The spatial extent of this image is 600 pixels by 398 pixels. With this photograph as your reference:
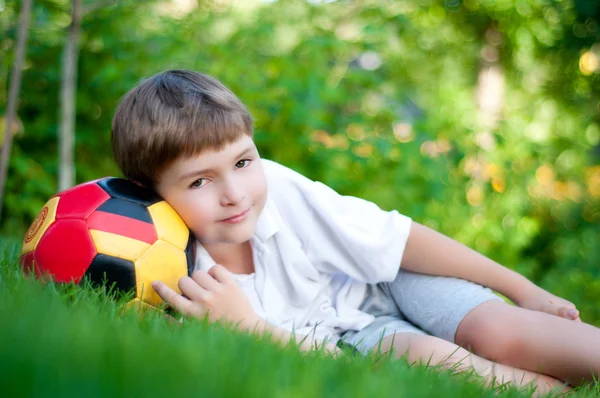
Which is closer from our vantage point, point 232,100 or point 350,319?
point 232,100

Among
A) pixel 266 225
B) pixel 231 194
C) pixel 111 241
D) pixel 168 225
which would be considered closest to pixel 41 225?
pixel 111 241

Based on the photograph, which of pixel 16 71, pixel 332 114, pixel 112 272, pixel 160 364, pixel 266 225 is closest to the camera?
pixel 160 364

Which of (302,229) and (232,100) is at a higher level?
(232,100)

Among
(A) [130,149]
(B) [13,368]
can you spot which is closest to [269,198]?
(A) [130,149]

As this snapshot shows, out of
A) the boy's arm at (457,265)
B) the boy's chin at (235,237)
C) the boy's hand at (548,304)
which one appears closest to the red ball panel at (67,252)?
the boy's chin at (235,237)

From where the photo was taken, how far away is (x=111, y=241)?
1935 millimetres

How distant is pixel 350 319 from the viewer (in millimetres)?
2355

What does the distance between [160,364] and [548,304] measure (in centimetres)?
170

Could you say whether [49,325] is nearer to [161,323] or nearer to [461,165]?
[161,323]

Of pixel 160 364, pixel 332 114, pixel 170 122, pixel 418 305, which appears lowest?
pixel 418 305

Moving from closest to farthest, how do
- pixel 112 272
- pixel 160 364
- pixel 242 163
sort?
1. pixel 160 364
2. pixel 112 272
3. pixel 242 163

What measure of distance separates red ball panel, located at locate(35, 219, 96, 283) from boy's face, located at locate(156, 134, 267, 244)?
1.03ft

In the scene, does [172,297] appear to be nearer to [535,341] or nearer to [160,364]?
[160,364]

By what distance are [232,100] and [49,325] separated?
121cm
